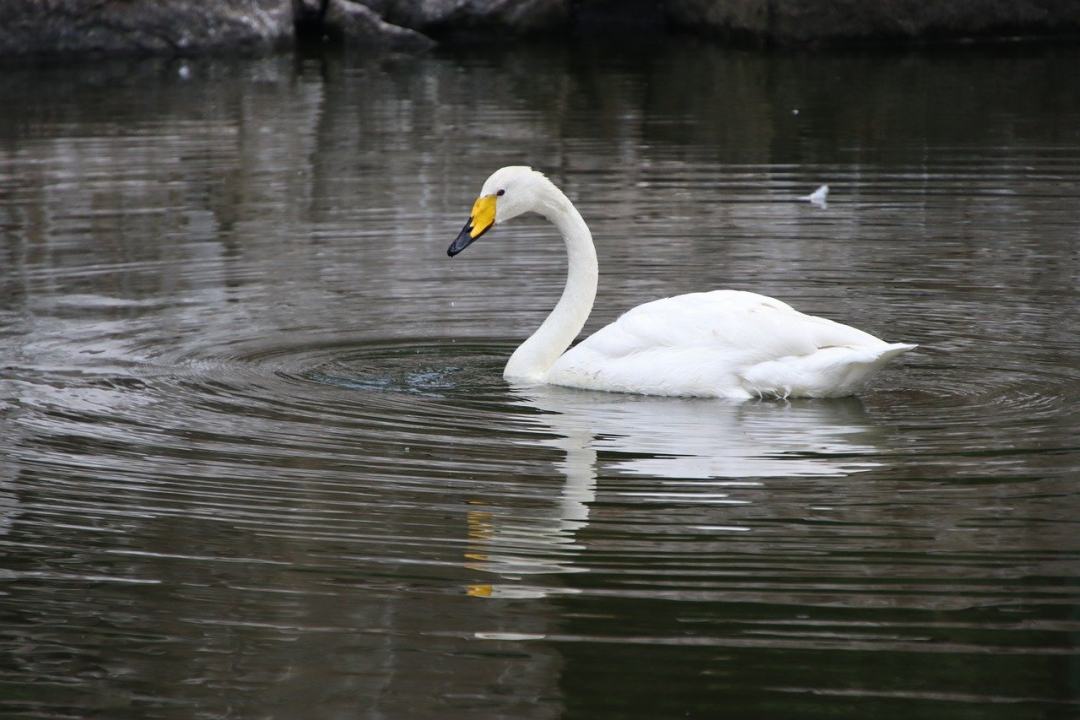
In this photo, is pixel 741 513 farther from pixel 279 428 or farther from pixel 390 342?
pixel 390 342

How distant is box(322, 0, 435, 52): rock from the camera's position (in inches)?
1152

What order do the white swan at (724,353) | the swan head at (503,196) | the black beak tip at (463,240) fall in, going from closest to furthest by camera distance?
the white swan at (724,353)
the black beak tip at (463,240)
the swan head at (503,196)

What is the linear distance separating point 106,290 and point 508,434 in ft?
14.9

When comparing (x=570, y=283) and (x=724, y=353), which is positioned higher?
(x=570, y=283)

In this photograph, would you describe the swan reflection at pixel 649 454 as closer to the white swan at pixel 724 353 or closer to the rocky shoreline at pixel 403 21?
the white swan at pixel 724 353

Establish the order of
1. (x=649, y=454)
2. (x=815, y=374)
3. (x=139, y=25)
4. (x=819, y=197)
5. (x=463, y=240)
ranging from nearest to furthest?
(x=649, y=454) → (x=815, y=374) → (x=463, y=240) → (x=819, y=197) → (x=139, y=25)

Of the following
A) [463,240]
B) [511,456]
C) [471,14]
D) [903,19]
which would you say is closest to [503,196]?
[463,240]

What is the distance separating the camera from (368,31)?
29.4m

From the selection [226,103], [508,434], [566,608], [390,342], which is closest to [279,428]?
[508,434]

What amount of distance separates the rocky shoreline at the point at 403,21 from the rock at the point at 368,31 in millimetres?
16

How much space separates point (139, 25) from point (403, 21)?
14.7ft

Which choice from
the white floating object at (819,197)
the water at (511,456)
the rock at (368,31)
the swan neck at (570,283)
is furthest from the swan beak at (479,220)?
the rock at (368,31)

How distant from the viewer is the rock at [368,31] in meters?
29.2

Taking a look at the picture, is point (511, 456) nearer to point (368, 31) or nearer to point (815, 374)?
point (815, 374)
